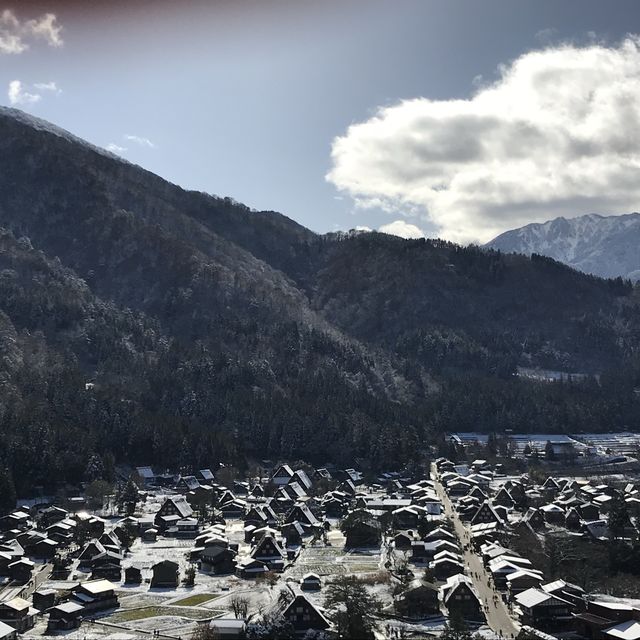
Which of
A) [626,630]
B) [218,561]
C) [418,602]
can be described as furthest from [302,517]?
[626,630]

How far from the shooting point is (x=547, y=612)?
161ft

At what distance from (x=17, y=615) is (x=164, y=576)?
44.7ft

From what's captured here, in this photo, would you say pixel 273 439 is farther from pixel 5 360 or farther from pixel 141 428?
pixel 5 360

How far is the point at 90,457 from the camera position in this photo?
105m

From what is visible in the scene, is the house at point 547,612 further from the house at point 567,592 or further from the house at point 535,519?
the house at point 535,519

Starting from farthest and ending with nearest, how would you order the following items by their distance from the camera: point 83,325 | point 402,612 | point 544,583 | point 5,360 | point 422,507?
point 83,325 < point 5,360 < point 422,507 < point 544,583 < point 402,612

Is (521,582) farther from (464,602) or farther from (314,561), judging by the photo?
(314,561)

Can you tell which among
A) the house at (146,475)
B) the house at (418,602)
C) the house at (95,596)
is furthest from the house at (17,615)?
the house at (146,475)

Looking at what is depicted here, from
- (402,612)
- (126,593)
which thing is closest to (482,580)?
(402,612)

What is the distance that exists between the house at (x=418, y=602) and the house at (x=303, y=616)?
7153mm

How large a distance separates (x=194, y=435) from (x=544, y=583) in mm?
76752

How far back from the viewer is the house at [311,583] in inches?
2217

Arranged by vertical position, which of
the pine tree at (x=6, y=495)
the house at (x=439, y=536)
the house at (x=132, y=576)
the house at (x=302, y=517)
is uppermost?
the pine tree at (x=6, y=495)

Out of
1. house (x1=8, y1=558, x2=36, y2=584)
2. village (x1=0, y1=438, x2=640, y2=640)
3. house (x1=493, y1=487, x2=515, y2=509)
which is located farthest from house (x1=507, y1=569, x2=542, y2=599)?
house (x1=8, y1=558, x2=36, y2=584)
